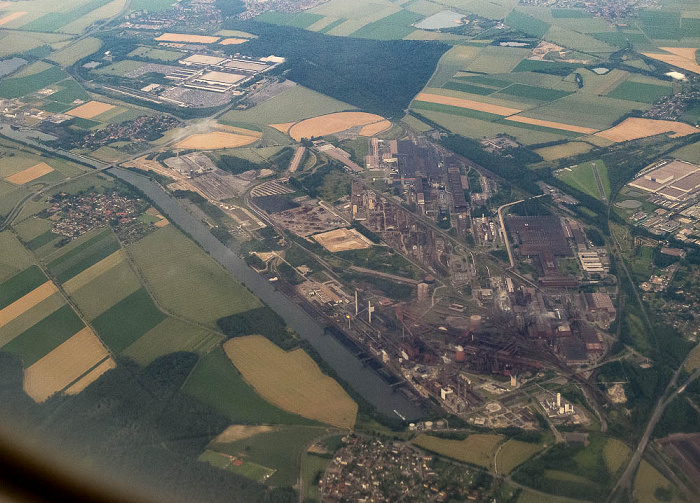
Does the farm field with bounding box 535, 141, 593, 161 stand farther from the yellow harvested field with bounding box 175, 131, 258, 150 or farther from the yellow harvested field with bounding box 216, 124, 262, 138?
the yellow harvested field with bounding box 175, 131, 258, 150

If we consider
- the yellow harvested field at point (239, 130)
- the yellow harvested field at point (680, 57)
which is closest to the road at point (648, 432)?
the yellow harvested field at point (239, 130)

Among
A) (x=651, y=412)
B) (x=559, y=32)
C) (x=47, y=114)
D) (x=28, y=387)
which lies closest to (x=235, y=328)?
(x=28, y=387)

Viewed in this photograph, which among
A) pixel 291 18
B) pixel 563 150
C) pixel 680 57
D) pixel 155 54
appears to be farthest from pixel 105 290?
pixel 680 57

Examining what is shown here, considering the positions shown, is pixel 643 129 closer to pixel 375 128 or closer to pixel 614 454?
pixel 375 128

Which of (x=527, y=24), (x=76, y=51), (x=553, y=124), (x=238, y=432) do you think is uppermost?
(x=527, y=24)

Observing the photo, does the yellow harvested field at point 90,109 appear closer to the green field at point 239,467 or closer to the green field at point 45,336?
the green field at point 45,336

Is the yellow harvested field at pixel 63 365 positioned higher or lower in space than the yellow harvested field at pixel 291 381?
lower

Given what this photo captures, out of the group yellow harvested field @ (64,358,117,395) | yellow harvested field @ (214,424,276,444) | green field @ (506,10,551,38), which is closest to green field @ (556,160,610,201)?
yellow harvested field @ (214,424,276,444)
